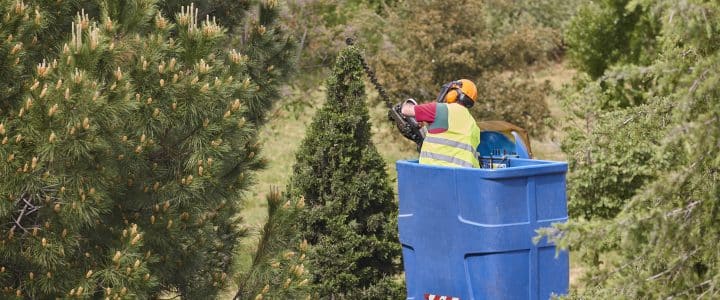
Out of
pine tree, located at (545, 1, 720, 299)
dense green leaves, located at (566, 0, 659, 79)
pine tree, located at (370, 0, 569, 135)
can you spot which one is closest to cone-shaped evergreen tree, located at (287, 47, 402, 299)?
pine tree, located at (545, 1, 720, 299)

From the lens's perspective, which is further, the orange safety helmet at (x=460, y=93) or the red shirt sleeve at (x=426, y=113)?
the orange safety helmet at (x=460, y=93)

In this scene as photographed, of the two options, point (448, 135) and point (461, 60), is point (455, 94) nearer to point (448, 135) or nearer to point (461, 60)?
point (448, 135)

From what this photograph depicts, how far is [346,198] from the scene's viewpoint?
370 inches

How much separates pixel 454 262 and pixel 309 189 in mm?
2084

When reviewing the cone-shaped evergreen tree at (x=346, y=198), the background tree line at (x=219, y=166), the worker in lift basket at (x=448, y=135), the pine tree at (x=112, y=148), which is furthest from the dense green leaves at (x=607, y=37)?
the pine tree at (x=112, y=148)

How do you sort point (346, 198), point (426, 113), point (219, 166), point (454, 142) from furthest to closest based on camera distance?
point (346, 198), point (426, 113), point (454, 142), point (219, 166)

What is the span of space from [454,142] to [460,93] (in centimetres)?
47

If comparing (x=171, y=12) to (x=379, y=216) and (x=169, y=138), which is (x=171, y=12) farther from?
(x=379, y=216)

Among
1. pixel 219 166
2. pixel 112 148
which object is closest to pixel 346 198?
pixel 219 166

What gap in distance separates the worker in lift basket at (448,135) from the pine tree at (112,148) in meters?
1.21

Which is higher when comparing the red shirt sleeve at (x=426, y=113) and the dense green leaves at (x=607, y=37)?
the red shirt sleeve at (x=426, y=113)

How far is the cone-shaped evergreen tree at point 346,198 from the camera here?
30.4 ft

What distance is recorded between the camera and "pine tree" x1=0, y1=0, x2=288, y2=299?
639 cm

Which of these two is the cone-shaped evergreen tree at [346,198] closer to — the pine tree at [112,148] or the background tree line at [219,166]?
the background tree line at [219,166]
